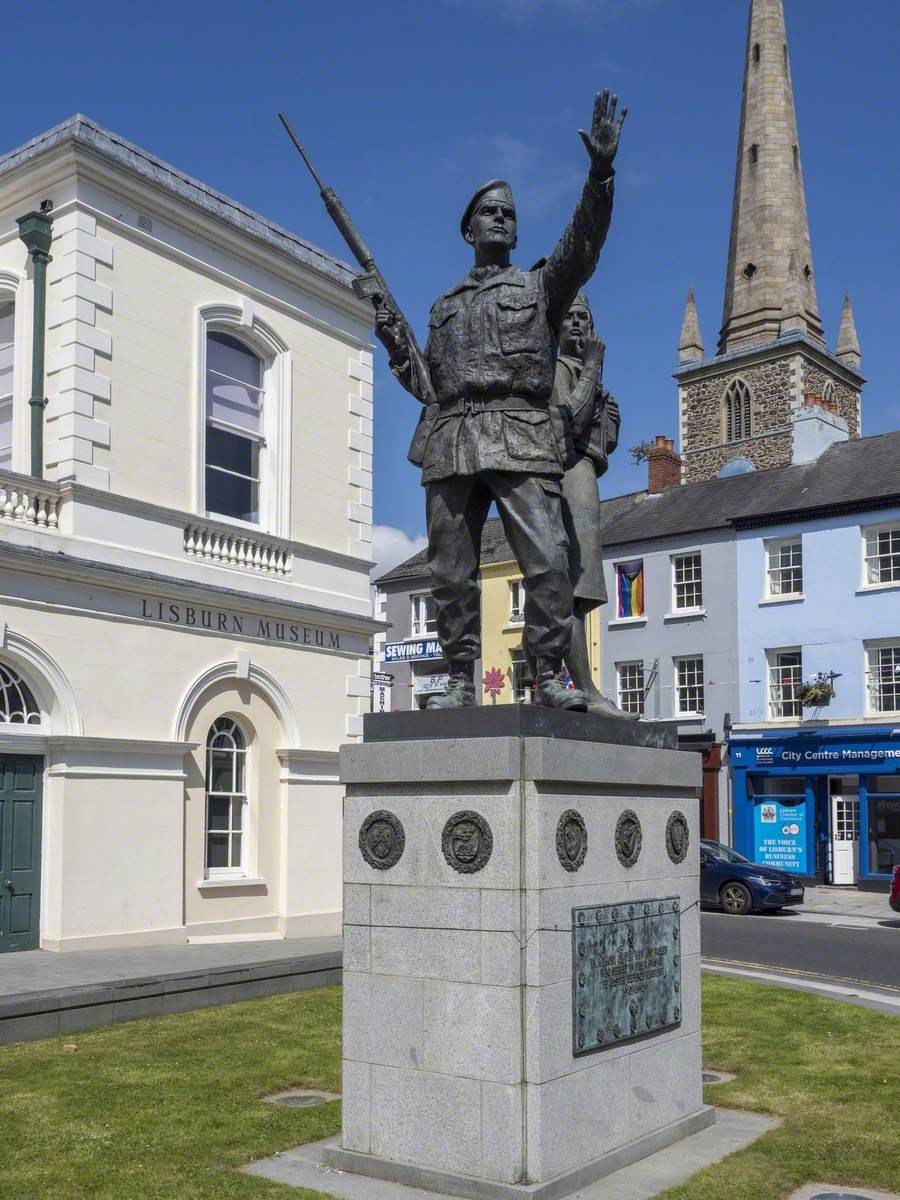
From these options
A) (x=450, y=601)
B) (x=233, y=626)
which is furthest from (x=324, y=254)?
(x=450, y=601)

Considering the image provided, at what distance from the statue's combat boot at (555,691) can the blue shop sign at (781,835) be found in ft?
90.1

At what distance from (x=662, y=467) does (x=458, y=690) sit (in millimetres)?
34478

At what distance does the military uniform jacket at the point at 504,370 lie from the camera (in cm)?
733

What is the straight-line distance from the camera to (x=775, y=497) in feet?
117

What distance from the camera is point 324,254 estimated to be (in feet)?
66.3

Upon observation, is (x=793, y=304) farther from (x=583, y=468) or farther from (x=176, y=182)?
(x=583, y=468)

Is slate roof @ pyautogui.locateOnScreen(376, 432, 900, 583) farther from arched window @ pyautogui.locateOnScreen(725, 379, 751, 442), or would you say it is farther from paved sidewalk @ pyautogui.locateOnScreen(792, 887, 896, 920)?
arched window @ pyautogui.locateOnScreen(725, 379, 751, 442)

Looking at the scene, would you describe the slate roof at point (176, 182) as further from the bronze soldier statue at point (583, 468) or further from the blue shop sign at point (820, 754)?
the blue shop sign at point (820, 754)

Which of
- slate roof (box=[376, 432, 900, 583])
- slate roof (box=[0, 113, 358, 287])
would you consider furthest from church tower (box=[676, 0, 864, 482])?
slate roof (box=[0, 113, 358, 287])

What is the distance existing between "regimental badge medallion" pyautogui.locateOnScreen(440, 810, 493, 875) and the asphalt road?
10.7m

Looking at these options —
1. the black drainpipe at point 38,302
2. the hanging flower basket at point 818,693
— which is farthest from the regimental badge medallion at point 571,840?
the hanging flower basket at point 818,693

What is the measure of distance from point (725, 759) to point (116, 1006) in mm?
25356

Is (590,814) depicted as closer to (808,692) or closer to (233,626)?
(233,626)

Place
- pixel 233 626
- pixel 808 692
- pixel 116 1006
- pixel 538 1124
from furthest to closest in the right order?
1. pixel 808 692
2. pixel 233 626
3. pixel 116 1006
4. pixel 538 1124
